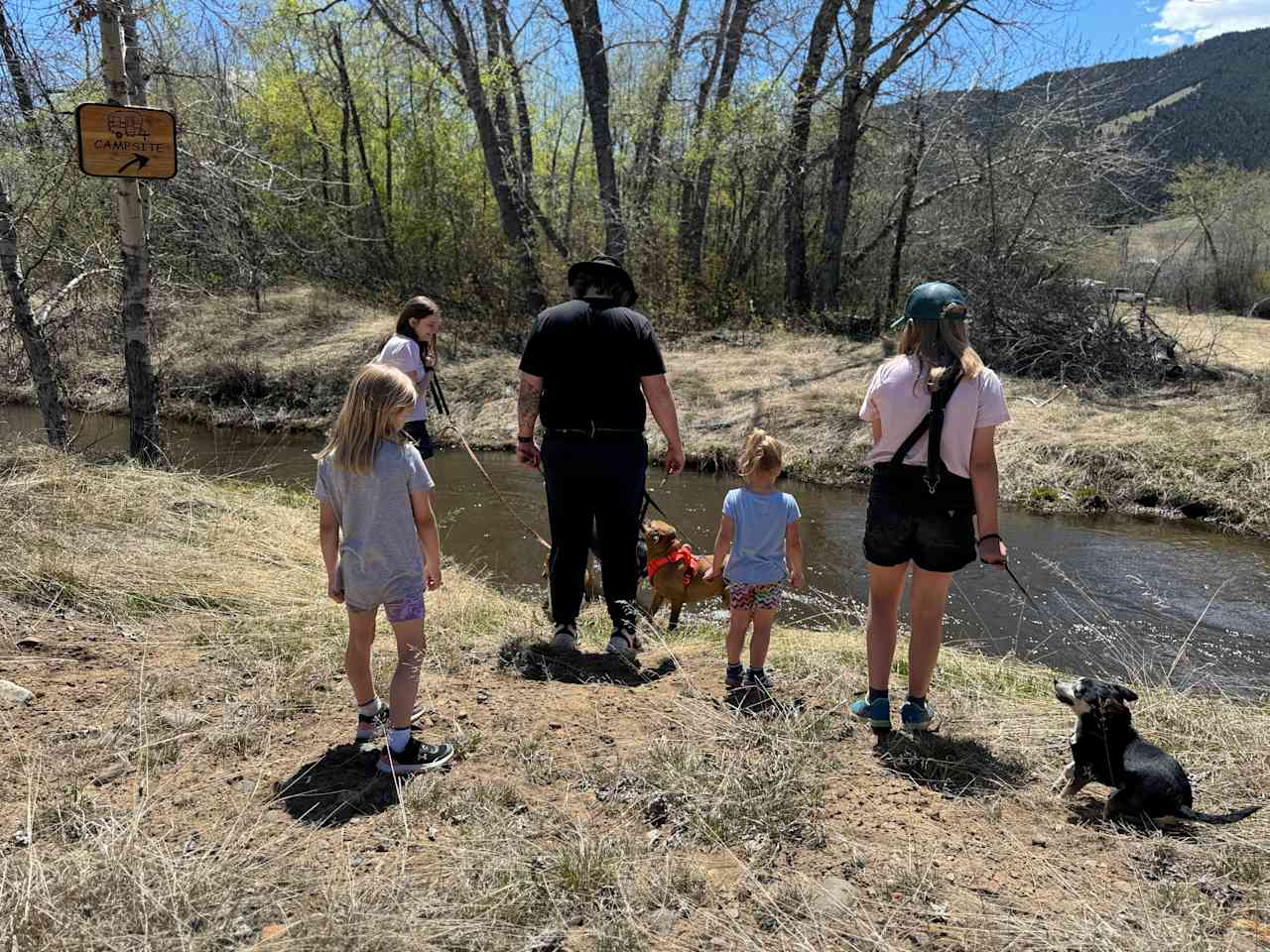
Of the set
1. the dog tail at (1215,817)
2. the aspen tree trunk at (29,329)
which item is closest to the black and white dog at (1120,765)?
the dog tail at (1215,817)

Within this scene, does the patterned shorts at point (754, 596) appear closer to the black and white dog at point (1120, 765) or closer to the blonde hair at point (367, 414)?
the black and white dog at point (1120, 765)

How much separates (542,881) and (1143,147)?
705 inches

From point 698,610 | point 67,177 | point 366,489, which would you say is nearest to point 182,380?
point 67,177

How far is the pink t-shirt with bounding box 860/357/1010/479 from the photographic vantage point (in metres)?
3.36

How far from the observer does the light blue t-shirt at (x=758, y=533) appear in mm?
3969

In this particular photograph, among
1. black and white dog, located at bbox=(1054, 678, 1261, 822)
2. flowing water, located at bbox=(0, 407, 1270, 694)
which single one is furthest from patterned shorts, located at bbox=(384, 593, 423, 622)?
flowing water, located at bbox=(0, 407, 1270, 694)

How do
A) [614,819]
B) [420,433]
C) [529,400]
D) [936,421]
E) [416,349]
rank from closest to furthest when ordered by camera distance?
[614,819] → [936,421] → [529,400] → [416,349] → [420,433]

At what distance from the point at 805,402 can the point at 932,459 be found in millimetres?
10305

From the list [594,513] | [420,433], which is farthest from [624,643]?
[420,433]

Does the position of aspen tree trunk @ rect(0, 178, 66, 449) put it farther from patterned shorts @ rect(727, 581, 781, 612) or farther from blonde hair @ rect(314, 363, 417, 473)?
patterned shorts @ rect(727, 581, 781, 612)

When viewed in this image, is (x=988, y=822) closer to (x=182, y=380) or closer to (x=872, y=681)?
(x=872, y=681)

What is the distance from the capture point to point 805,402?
533 inches

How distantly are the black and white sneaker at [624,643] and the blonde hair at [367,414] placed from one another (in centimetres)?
204

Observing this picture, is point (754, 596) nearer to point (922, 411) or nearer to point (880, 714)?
point (880, 714)
